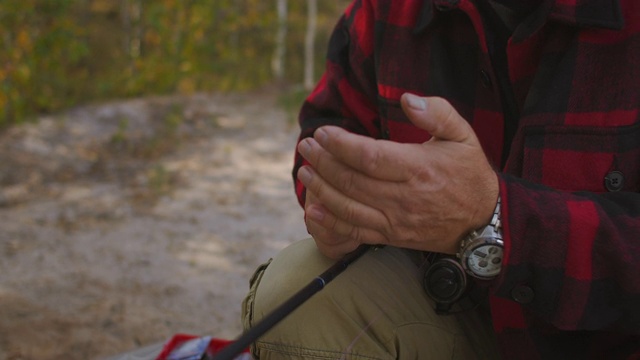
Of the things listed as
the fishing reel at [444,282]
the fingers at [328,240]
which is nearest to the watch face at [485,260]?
the fishing reel at [444,282]

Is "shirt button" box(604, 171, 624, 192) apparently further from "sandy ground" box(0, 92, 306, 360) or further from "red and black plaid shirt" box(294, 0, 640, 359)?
"sandy ground" box(0, 92, 306, 360)

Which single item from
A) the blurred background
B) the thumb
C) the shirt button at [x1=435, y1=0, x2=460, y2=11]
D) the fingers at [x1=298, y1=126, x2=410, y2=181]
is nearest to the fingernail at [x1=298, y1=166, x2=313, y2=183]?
the fingers at [x1=298, y1=126, x2=410, y2=181]

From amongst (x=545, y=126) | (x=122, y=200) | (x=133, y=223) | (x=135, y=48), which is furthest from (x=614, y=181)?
(x=135, y=48)

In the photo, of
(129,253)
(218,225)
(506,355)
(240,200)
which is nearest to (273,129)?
(240,200)

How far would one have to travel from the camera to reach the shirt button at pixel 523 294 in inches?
44.3

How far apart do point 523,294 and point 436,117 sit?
0.38 metres

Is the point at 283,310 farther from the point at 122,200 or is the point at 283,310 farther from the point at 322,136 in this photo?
the point at 122,200

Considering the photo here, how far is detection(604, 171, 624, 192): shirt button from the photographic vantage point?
121cm

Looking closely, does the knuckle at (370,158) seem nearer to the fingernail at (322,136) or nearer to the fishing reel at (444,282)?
the fingernail at (322,136)

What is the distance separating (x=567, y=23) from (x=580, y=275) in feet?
1.68

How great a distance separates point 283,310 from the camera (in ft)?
3.27

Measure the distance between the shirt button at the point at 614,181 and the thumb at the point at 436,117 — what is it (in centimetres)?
36

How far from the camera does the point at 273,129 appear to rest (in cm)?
646

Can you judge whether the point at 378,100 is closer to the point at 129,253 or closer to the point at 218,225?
the point at 129,253
